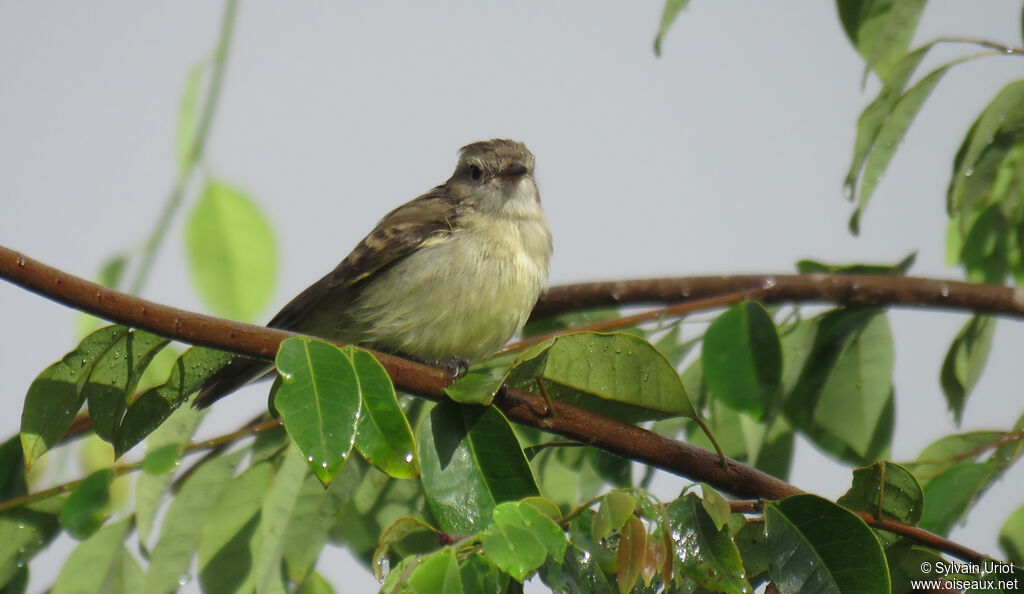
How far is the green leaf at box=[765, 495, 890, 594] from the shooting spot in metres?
2.10

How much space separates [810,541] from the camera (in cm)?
216

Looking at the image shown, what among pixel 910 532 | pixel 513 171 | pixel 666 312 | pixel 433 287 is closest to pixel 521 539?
pixel 910 532

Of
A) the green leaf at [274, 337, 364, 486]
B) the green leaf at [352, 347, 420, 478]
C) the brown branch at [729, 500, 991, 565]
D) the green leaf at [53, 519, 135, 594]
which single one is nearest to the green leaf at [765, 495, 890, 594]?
the brown branch at [729, 500, 991, 565]

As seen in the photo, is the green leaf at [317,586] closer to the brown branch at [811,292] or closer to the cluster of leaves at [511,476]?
the cluster of leaves at [511,476]

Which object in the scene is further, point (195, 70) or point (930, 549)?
point (195, 70)

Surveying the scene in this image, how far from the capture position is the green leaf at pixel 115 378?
2549 millimetres

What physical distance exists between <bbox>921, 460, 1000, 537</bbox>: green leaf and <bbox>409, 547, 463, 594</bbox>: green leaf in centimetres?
151

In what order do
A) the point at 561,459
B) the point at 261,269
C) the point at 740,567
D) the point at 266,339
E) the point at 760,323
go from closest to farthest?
the point at 740,567
the point at 266,339
the point at 760,323
the point at 561,459
the point at 261,269

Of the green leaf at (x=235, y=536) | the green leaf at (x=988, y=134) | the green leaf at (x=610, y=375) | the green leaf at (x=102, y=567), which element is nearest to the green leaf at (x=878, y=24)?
the green leaf at (x=988, y=134)

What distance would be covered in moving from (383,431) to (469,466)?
0.78ft

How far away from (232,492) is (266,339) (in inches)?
49.3

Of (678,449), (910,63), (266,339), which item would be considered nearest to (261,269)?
(266,339)

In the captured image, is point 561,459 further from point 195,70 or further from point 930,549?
point 195,70

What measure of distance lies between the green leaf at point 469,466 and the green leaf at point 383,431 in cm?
10
